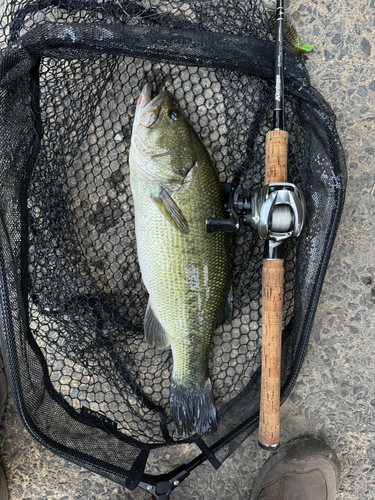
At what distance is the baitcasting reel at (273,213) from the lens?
1195 millimetres

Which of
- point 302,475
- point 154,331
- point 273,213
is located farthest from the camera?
point 302,475

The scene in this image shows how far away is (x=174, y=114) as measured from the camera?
137 cm

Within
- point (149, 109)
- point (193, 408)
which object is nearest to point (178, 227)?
point (149, 109)

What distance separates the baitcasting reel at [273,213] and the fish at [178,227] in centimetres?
11

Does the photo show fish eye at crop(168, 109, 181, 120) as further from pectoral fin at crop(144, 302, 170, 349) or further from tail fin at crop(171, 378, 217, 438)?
tail fin at crop(171, 378, 217, 438)

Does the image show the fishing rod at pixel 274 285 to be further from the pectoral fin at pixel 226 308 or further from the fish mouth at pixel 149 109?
the fish mouth at pixel 149 109

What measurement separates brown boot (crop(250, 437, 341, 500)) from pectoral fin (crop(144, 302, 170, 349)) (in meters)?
0.88

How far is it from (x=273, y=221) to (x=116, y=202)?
2.60ft

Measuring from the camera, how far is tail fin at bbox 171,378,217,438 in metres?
1.49

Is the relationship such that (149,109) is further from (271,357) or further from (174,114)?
(271,357)

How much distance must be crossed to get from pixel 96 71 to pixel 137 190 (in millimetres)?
598

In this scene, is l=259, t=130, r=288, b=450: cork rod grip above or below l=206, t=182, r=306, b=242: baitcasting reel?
below

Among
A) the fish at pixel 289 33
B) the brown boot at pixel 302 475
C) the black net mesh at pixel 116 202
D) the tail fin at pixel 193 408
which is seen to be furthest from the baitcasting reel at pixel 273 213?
the brown boot at pixel 302 475

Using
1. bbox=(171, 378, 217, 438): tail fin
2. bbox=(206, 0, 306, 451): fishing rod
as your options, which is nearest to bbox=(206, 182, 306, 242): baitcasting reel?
bbox=(206, 0, 306, 451): fishing rod
